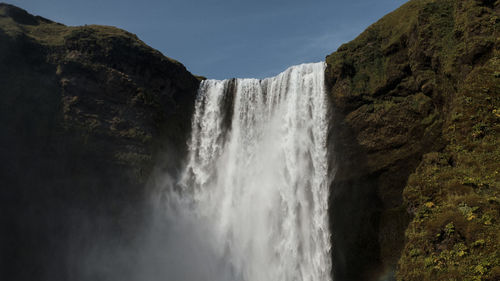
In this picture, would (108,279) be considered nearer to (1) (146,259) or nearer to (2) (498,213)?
(1) (146,259)

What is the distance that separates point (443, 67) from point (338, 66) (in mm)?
6642

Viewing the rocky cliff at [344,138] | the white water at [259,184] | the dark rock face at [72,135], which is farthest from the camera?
the dark rock face at [72,135]

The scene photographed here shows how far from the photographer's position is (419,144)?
18.9 m

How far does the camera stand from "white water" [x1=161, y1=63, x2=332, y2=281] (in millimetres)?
21781

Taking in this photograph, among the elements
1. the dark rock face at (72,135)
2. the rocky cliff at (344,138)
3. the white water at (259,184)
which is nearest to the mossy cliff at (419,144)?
the rocky cliff at (344,138)

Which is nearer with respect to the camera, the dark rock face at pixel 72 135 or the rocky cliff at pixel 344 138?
the rocky cliff at pixel 344 138

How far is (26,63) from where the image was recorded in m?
24.9

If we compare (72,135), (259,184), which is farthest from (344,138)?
(72,135)

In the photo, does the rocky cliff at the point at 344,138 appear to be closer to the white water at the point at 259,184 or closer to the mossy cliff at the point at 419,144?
the mossy cliff at the point at 419,144

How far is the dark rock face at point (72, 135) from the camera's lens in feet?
73.2

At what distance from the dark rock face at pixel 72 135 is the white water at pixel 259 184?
309cm

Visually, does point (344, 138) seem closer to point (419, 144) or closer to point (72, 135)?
point (419, 144)

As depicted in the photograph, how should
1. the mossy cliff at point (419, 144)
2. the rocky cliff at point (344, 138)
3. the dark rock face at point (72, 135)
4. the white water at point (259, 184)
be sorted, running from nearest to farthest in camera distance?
the mossy cliff at point (419, 144) → the rocky cliff at point (344, 138) → the white water at point (259, 184) → the dark rock face at point (72, 135)

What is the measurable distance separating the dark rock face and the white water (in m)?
3.09
